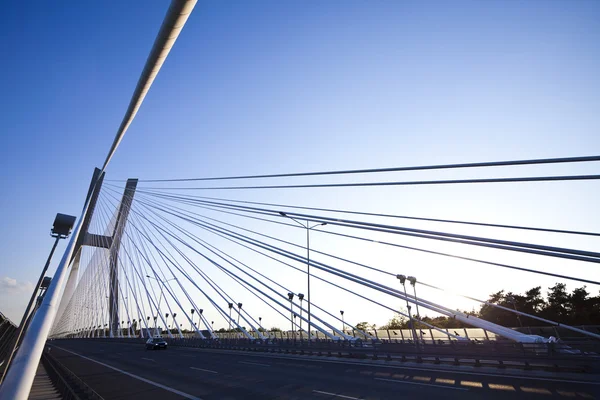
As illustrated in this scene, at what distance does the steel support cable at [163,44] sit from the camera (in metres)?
4.36

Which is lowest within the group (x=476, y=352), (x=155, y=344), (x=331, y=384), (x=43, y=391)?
(x=43, y=391)

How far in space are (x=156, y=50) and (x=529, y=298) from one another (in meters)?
73.0

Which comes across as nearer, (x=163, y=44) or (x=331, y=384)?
(x=163, y=44)

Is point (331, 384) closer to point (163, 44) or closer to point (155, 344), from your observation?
point (163, 44)

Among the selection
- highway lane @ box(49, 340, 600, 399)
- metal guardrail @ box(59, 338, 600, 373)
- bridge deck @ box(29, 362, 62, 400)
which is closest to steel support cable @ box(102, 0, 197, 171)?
highway lane @ box(49, 340, 600, 399)

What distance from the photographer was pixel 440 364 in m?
17.7

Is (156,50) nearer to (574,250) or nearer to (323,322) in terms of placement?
(574,250)

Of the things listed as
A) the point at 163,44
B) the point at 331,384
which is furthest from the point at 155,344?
the point at 163,44

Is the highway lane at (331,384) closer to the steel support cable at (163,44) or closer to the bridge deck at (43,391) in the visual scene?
the bridge deck at (43,391)

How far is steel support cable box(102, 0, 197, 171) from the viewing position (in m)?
4.36

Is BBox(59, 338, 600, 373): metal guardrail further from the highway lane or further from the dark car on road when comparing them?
the dark car on road

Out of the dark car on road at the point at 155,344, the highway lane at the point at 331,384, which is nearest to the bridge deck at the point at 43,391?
the highway lane at the point at 331,384

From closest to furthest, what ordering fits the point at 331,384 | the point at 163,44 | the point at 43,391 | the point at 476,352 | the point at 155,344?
1. the point at 163,44
2. the point at 331,384
3. the point at 43,391
4. the point at 476,352
5. the point at 155,344

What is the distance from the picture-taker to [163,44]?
516cm
